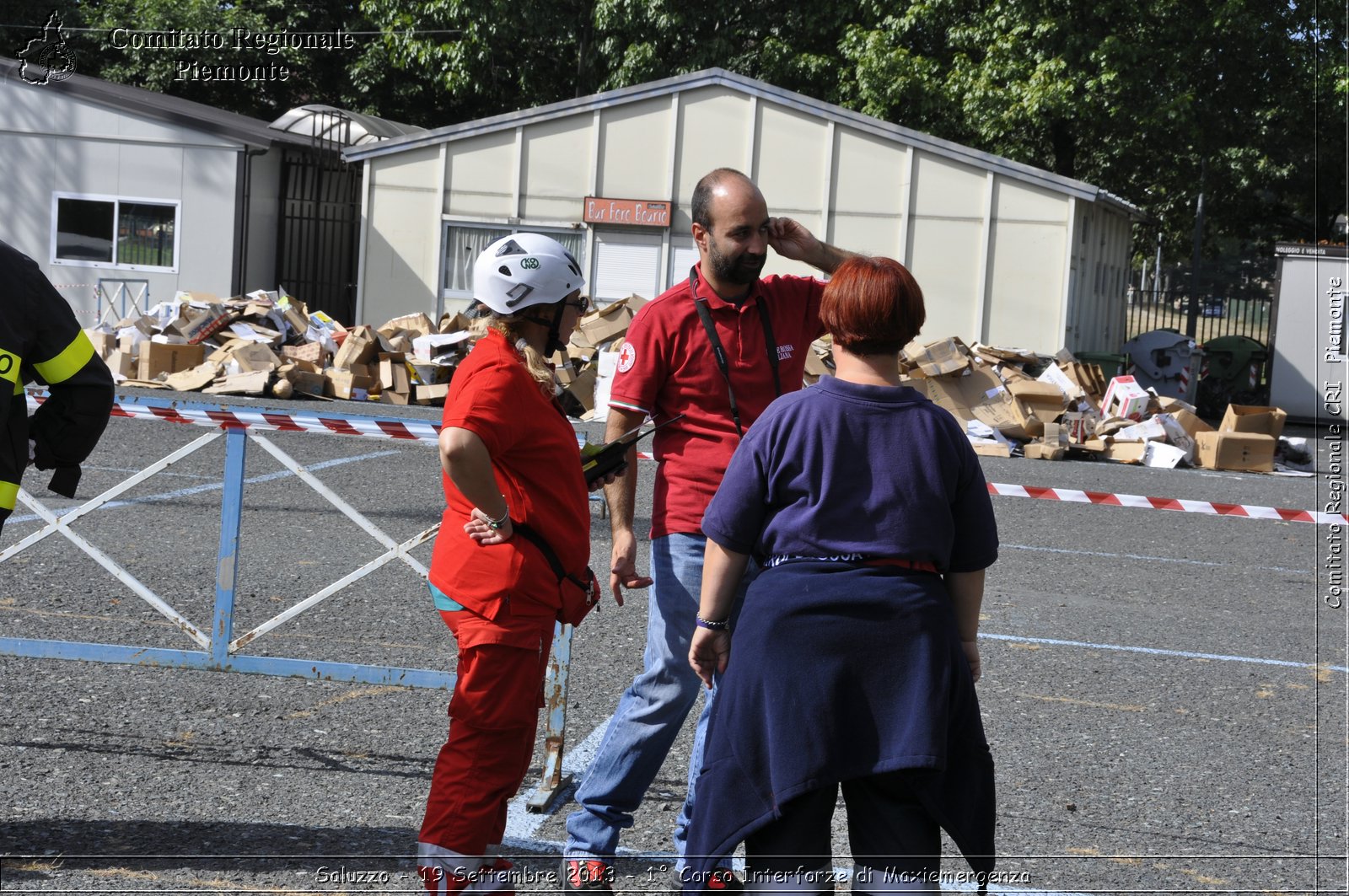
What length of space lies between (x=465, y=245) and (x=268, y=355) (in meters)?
5.20

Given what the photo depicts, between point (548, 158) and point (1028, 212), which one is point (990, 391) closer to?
point (1028, 212)

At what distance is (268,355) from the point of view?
17.3 m

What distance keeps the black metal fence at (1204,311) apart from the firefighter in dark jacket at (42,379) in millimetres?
26383

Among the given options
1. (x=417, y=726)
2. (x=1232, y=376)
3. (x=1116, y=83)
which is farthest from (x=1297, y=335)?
(x=417, y=726)

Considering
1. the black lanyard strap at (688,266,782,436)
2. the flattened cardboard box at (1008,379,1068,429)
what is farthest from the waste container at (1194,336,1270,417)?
the black lanyard strap at (688,266,782,436)

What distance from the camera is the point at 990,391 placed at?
16891 mm

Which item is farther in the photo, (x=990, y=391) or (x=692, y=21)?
(x=692, y=21)

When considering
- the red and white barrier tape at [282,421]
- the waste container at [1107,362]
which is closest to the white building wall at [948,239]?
the waste container at [1107,362]

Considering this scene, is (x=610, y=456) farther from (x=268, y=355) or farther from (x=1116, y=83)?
(x=1116, y=83)

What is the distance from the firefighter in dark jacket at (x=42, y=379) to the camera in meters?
3.40

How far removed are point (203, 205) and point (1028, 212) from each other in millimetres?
12984

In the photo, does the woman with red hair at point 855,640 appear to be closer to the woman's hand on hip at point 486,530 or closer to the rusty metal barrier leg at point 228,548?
the woman's hand on hip at point 486,530

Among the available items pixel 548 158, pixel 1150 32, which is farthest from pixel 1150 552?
pixel 1150 32

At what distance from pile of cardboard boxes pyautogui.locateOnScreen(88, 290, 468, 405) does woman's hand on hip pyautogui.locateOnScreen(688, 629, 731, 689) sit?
47.2 ft
